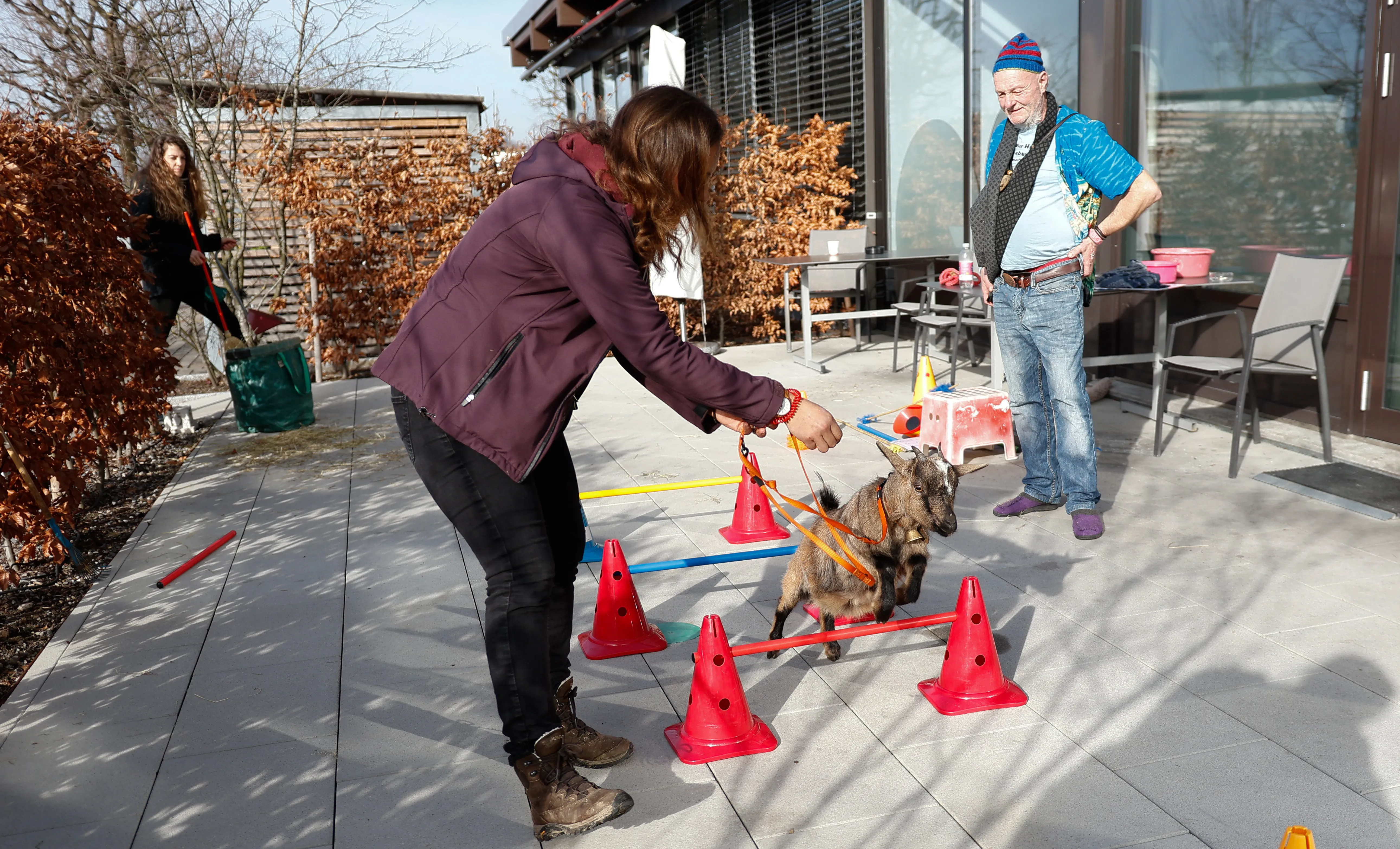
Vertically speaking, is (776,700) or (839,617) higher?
(839,617)

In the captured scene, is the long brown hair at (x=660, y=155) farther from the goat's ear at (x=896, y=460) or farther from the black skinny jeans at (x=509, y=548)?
the goat's ear at (x=896, y=460)

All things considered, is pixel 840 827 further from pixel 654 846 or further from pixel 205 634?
pixel 205 634

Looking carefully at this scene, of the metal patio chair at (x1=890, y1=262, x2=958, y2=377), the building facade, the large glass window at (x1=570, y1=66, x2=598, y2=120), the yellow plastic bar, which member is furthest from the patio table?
the large glass window at (x1=570, y1=66, x2=598, y2=120)

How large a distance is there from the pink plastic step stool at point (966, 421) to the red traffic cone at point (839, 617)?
2125mm

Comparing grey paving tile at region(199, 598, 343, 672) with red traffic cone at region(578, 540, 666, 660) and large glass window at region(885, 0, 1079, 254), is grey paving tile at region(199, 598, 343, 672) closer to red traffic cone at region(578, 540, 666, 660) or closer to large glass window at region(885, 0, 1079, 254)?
red traffic cone at region(578, 540, 666, 660)

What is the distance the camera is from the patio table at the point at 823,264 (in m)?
8.70

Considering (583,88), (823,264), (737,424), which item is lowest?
(737,424)

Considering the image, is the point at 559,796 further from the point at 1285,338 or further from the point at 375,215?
the point at 375,215

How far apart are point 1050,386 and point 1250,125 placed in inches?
121

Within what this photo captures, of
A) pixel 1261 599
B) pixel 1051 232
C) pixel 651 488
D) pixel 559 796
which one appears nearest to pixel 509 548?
pixel 559 796

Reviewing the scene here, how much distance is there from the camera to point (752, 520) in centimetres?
475

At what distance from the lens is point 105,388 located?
211 inches

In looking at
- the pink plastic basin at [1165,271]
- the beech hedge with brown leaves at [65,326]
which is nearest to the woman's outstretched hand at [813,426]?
the beech hedge with brown leaves at [65,326]

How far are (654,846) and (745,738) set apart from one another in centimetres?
50
